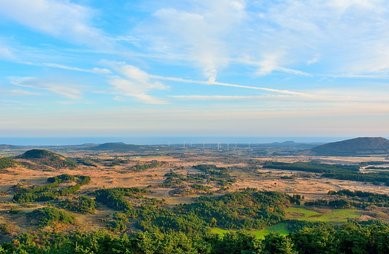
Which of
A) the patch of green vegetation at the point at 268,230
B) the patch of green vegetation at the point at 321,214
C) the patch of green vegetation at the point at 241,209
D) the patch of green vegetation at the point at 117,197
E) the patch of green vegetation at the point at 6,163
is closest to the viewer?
the patch of green vegetation at the point at 268,230

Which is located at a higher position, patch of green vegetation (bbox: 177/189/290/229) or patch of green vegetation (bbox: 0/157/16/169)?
patch of green vegetation (bbox: 0/157/16/169)

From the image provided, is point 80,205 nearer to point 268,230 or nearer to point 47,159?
point 268,230

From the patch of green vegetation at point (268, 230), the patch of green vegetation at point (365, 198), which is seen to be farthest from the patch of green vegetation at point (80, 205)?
the patch of green vegetation at point (365, 198)

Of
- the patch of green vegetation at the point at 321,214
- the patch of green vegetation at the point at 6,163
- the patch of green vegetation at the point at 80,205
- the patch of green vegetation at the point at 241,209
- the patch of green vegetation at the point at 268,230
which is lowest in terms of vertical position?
the patch of green vegetation at the point at 268,230

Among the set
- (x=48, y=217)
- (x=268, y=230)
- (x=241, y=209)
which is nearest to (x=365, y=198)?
(x=241, y=209)

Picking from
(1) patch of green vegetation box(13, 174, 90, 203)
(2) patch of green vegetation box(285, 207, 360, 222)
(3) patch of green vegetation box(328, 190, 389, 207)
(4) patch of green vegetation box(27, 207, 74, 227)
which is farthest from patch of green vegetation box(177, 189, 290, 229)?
(1) patch of green vegetation box(13, 174, 90, 203)

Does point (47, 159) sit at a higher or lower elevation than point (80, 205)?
higher

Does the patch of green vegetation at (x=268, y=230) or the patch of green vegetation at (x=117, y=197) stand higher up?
the patch of green vegetation at (x=117, y=197)

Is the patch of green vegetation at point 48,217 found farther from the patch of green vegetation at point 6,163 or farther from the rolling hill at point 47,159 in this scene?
the rolling hill at point 47,159

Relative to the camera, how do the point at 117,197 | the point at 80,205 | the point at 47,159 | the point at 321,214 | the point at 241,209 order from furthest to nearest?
the point at 47,159 → the point at 117,197 → the point at 321,214 → the point at 241,209 → the point at 80,205

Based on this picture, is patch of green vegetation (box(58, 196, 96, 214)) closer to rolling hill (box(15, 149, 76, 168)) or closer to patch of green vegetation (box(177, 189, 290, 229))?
patch of green vegetation (box(177, 189, 290, 229))
